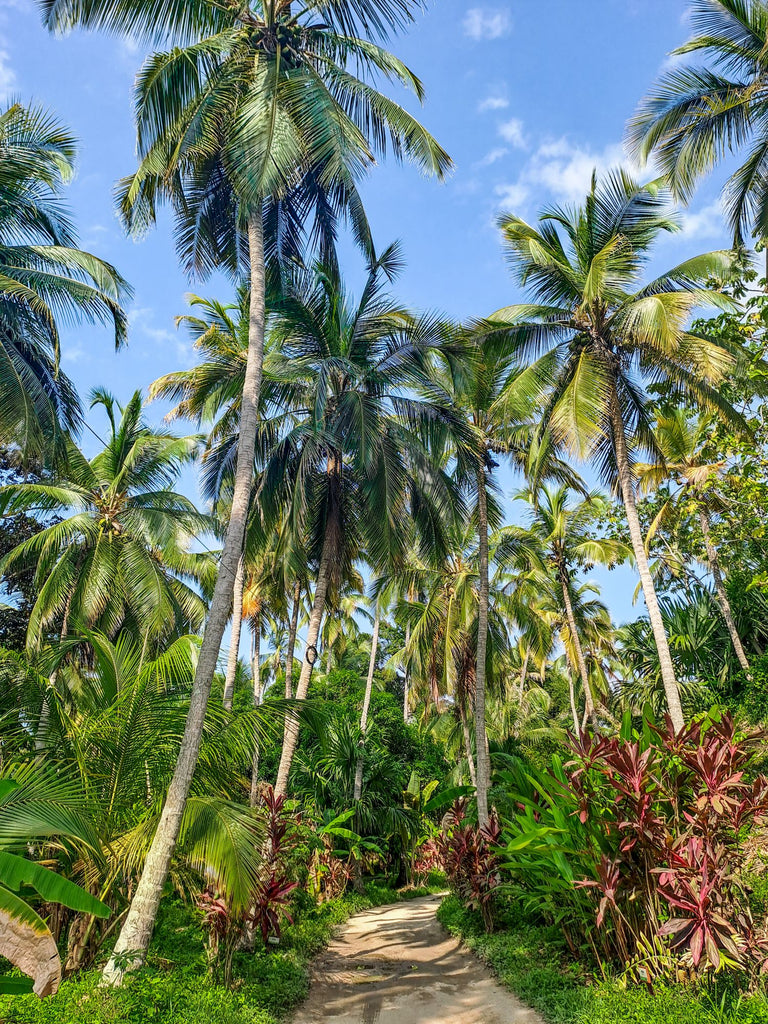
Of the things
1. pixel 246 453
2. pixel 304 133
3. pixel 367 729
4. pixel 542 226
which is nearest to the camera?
pixel 246 453

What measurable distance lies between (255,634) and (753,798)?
1742 centimetres

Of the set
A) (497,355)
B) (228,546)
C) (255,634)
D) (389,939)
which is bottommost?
(389,939)

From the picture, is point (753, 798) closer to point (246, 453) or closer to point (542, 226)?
point (246, 453)

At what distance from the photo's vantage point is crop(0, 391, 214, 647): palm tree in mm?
14695

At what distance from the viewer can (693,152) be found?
11.8 m

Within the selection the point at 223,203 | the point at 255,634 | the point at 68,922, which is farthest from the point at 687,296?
the point at 255,634

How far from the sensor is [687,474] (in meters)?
15.6

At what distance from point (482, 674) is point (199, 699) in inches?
289

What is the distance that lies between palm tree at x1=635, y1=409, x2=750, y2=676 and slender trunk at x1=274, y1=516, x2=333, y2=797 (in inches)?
275

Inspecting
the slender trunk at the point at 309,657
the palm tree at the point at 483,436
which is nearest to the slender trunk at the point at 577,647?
the palm tree at the point at 483,436

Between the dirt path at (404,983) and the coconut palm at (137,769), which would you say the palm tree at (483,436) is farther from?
the coconut palm at (137,769)

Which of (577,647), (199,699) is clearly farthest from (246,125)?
(577,647)

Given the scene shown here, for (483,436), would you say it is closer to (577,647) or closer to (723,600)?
(723,600)

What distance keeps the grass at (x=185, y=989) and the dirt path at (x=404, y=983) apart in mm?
308
